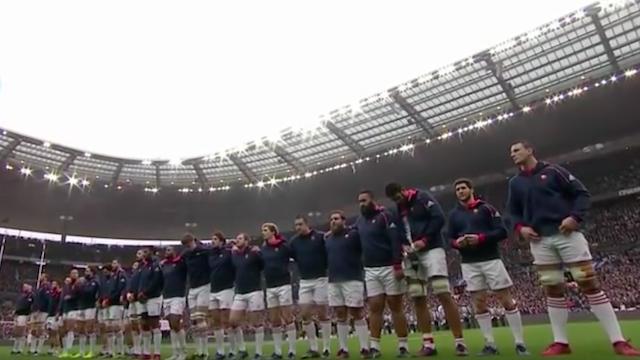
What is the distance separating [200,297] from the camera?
32.8 ft

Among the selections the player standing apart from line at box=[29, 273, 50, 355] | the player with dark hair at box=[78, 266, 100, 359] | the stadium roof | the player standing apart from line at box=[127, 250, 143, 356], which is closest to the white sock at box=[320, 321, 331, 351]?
the player standing apart from line at box=[127, 250, 143, 356]

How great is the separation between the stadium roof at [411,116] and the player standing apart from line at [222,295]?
2277 centimetres

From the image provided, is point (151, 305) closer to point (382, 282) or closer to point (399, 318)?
point (382, 282)

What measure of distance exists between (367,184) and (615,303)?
21344 millimetres

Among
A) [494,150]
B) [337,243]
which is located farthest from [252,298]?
[494,150]

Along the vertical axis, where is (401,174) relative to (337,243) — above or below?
above

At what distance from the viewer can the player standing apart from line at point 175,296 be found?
9531mm

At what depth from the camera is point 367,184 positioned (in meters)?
43.6

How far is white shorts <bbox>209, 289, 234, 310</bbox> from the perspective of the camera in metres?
9.79

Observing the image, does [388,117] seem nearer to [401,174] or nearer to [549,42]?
[401,174]

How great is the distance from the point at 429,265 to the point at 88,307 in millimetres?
10712

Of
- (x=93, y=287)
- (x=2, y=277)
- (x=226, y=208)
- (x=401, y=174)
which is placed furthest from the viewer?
(x=226, y=208)

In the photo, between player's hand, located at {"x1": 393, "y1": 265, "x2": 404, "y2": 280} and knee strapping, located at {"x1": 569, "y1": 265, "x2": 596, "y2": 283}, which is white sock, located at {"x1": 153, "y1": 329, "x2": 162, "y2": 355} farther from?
knee strapping, located at {"x1": 569, "y1": 265, "x2": 596, "y2": 283}

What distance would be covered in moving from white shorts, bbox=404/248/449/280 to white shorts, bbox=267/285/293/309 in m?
2.69
